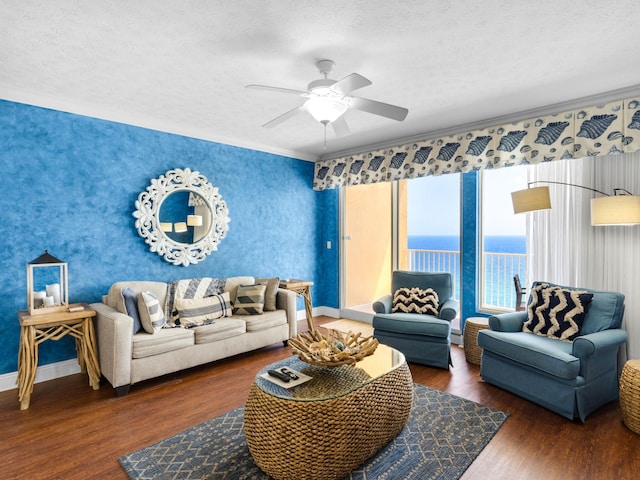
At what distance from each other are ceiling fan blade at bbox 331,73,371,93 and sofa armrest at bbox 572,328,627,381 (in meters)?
2.31

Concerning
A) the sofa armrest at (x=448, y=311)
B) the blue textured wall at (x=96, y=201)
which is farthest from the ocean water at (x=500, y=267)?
the blue textured wall at (x=96, y=201)

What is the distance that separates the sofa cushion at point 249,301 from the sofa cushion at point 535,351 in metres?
2.28

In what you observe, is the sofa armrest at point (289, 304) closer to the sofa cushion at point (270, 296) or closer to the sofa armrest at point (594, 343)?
the sofa cushion at point (270, 296)

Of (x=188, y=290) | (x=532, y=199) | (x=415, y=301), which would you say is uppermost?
(x=532, y=199)

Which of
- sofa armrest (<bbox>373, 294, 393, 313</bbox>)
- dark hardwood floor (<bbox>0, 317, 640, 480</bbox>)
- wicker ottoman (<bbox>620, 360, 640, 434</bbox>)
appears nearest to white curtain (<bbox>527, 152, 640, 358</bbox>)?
wicker ottoman (<bbox>620, 360, 640, 434</bbox>)

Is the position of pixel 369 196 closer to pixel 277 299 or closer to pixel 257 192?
pixel 257 192

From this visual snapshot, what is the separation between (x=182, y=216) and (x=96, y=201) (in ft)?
2.85

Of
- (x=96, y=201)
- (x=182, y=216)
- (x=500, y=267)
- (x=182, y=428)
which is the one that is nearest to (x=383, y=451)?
(x=182, y=428)

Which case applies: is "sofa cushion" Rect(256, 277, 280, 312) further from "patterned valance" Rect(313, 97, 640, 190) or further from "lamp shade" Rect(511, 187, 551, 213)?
"lamp shade" Rect(511, 187, 551, 213)

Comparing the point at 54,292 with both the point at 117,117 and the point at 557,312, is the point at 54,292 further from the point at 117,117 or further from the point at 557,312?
the point at 557,312

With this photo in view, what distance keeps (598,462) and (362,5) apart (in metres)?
2.92

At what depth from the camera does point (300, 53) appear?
2.46m

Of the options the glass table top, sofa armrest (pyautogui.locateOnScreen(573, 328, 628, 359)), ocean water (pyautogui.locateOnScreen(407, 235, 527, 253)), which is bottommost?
the glass table top

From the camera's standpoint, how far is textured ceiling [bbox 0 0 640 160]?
6.58 feet
